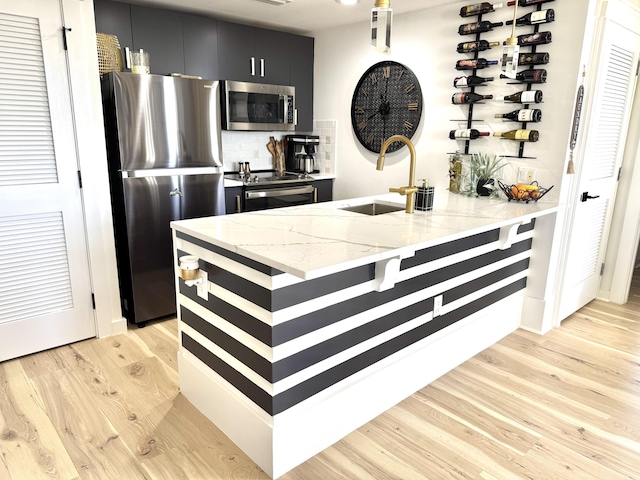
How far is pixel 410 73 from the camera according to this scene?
3.53m

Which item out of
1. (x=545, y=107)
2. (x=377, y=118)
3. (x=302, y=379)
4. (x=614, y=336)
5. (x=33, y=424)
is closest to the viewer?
(x=302, y=379)

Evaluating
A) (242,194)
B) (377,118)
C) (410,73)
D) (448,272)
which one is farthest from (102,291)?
(410,73)

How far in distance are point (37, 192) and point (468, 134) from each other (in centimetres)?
278

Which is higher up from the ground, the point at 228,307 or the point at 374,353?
the point at 228,307

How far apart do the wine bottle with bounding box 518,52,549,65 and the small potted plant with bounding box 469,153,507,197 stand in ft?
2.02

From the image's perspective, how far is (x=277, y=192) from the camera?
382 cm

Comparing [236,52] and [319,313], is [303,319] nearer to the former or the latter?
[319,313]

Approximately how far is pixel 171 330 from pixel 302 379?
161 cm

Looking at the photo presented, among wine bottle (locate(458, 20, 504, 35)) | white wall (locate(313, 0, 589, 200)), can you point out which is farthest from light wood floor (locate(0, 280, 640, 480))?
wine bottle (locate(458, 20, 504, 35))

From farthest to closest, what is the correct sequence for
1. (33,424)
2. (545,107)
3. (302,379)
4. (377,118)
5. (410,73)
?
(377,118) → (410,73) → (545,107) → (33,424) → (302,379)

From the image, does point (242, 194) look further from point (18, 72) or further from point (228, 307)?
point (228, 307)

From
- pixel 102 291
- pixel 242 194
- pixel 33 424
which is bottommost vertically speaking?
pixel 33 424

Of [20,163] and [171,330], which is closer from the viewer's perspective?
[20,163]

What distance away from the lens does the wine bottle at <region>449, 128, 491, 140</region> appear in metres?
3.10
